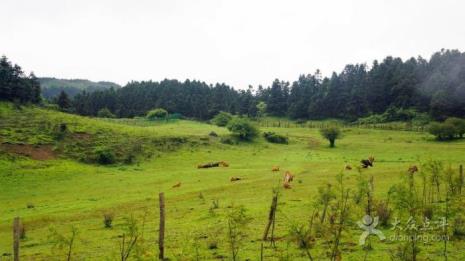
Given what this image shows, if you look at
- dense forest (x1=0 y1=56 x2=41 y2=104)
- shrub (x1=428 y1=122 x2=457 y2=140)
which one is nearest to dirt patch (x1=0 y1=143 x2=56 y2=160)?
dense forest (x1=0 y1=56 x2=41 y2=104)

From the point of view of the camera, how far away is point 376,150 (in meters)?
66.6

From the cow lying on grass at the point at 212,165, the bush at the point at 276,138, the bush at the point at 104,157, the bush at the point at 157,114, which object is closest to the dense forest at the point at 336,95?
the bush at the point at 157,114

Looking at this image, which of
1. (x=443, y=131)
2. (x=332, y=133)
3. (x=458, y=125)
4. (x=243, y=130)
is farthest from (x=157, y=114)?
(x=458, y=125)

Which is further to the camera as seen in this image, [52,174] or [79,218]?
[52,174]

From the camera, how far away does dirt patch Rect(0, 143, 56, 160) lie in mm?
57281

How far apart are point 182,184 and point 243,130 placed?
36090mm

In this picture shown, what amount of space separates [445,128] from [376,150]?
47.6 ft

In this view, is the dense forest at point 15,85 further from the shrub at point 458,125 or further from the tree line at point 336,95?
the shrub at point 458,125

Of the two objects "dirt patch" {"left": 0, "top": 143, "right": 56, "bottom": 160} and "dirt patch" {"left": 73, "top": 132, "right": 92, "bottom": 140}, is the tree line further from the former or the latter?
"dirt patch" {"left": 0, "top": 143, "right": 56, "bottom": 160}

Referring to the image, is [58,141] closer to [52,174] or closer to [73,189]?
[52,174]

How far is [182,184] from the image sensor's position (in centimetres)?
4484

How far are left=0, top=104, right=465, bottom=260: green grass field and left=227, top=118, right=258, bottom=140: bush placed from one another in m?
2.91

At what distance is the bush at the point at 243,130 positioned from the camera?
79.9 metres

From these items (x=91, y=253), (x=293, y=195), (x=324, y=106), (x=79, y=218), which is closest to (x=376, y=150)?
(x=293, y=195)
